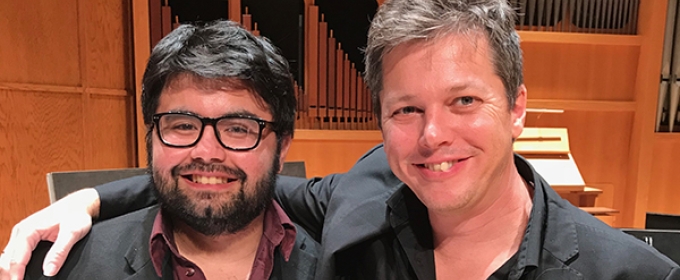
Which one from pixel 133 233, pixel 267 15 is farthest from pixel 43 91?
pixel 133 233

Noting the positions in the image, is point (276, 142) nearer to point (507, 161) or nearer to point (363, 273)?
point (363, 273)

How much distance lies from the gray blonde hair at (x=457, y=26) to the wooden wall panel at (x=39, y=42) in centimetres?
266

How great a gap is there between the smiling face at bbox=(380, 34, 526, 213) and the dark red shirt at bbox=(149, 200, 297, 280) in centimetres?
48

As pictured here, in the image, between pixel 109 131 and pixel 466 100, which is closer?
pixel 466 100

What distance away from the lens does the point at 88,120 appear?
320cm

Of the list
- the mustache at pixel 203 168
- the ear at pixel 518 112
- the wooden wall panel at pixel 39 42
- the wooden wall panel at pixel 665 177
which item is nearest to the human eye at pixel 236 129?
the mustache at pixel 203 168

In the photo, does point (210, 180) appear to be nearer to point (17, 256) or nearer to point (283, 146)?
point (283, 146)

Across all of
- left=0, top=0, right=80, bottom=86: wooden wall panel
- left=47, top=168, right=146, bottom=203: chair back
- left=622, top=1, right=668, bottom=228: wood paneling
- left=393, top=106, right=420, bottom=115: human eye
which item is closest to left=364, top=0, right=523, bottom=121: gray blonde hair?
left=393, top=106, right=420, bottom=115: human eye

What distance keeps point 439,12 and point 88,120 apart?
9.66ft

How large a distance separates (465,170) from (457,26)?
340mm

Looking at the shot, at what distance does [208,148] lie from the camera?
1266mm

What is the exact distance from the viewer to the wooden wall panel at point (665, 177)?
380 centimetres

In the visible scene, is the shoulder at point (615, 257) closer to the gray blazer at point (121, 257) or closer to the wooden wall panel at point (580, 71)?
the gray blazer at point (121, 257)

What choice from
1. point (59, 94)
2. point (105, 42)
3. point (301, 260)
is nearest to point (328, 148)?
point (105, 42)
